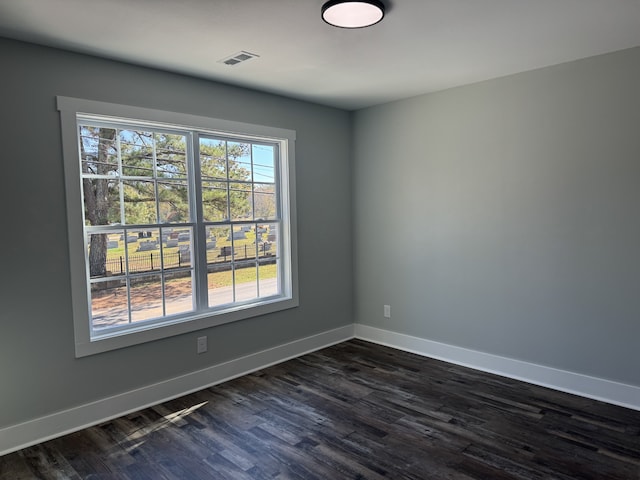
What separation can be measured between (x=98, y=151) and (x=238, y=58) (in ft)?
3.89

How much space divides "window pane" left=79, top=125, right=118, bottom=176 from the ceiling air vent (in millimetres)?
952

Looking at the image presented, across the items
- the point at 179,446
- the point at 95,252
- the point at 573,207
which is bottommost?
the point at 179,446

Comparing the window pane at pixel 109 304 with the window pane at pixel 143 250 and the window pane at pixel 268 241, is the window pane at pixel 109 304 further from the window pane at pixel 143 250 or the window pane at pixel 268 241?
the window pane at pixel 268 241

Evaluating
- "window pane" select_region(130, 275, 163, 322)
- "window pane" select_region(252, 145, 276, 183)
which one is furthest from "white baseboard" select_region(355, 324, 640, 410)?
"window pane" select_region(130, 275, 163, 322)

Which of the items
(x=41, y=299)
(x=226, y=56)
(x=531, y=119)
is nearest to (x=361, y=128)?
(x=531, y=119)

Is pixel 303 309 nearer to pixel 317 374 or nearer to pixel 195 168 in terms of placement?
pixel 317 374

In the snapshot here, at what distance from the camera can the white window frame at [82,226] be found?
2.77 m

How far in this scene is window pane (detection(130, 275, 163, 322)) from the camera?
3174mm

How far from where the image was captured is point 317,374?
12.3 feet

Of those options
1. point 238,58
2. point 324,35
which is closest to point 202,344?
point 238,58

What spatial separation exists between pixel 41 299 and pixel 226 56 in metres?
2.00

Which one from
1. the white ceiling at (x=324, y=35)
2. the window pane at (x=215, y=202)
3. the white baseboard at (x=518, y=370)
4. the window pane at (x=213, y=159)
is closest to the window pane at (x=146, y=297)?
the window pane at (x=215, y=202)

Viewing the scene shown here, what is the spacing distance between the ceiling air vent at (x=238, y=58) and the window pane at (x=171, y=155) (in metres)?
0.75

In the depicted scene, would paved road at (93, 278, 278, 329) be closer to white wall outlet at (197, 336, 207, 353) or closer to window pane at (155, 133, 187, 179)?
white wall outlet at (197, 336, 207, 353)
